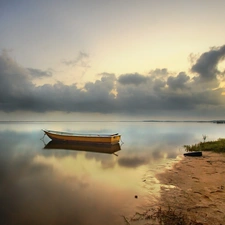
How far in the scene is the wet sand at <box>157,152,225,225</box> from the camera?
7.16m

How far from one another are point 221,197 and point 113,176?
813cm

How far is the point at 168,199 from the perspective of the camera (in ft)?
29.7

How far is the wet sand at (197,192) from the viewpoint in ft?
23.5

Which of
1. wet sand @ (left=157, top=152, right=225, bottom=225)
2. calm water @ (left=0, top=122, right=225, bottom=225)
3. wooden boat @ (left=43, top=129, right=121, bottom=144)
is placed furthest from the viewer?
wooden boat @ (left=43, top=129, right=121, bottom=144)

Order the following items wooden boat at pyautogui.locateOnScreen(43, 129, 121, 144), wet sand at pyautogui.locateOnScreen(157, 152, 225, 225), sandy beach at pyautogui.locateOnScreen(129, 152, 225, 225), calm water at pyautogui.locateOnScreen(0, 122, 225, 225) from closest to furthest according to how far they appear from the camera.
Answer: sandy beach at pyautogui.locateOnScreen(129, 152, 225, 225) → wet sand at pyautogui.locateOnScreen(157, 152, 225, 225) → calm water at pyautogui.locateOnScreen(0, 122, 225, 225) → wooden boat at pyautogui.locateOnScreen(43, 129, 121, 144)

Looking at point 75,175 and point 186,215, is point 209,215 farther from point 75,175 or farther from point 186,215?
point 75,175

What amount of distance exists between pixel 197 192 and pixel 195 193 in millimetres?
208

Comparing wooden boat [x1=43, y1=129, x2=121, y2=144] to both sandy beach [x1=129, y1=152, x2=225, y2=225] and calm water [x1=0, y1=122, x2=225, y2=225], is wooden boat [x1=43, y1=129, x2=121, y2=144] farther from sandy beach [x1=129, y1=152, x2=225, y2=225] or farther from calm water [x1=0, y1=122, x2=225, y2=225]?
sandy beach [x1=129, y1=152, x2=225, y2=225]

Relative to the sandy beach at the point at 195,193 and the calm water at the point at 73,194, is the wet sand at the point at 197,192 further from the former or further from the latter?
the calm water at the point at 73,194

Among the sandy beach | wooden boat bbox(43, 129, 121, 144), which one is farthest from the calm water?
wooden boat bbox(43, 129, 121, 144)

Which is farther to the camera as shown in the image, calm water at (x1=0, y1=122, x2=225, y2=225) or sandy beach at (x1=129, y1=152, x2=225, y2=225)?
calm water at (x1=0, y1=122, x2=225, y2=225)

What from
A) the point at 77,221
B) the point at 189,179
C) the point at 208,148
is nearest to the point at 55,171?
the point at 77,221

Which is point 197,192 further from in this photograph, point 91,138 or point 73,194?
point 91,138

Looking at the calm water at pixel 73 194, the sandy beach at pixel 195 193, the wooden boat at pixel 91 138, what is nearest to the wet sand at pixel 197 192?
the sandy beach at pixel 195 193
